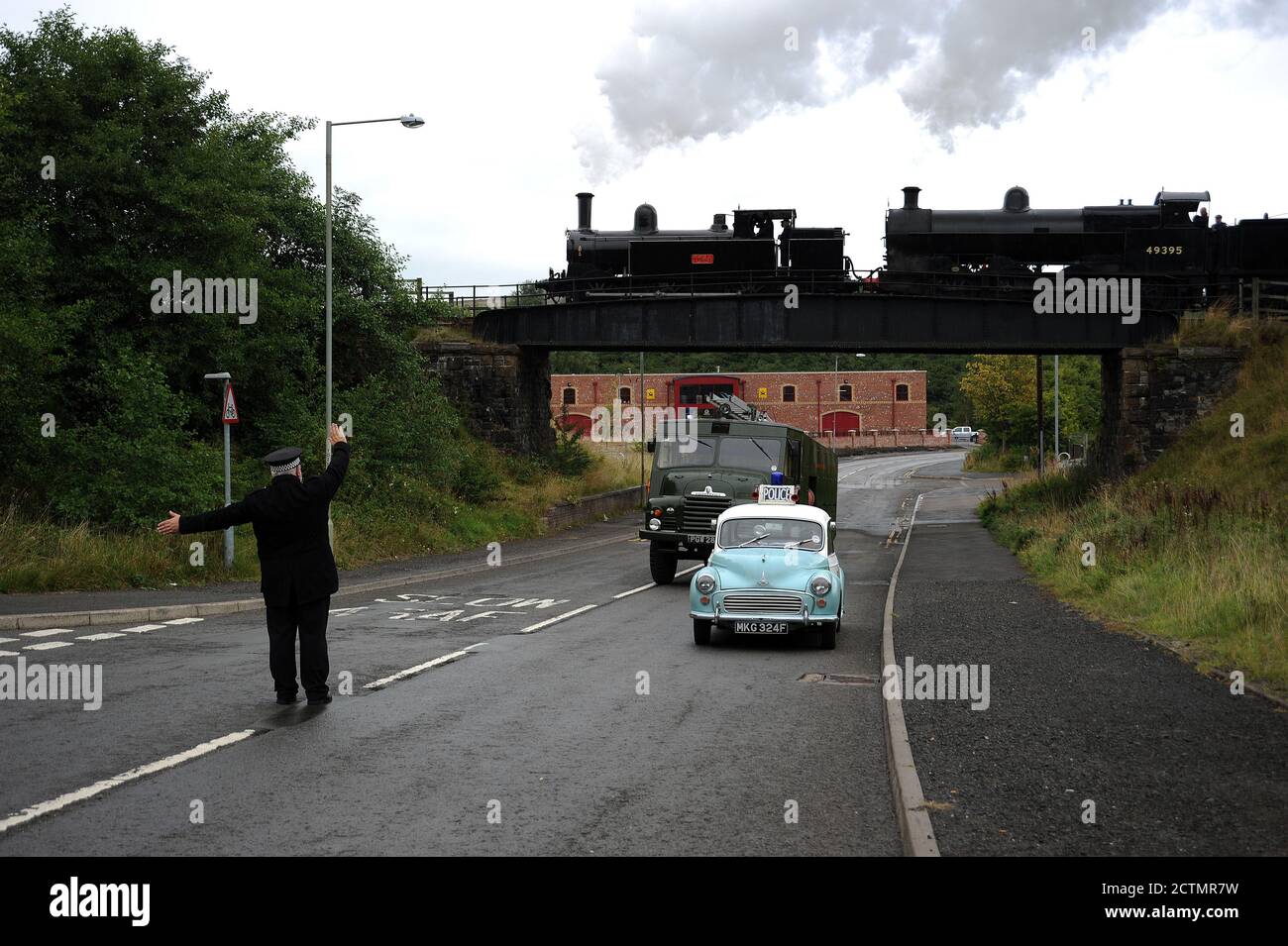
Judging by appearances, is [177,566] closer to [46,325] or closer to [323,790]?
[46,325]

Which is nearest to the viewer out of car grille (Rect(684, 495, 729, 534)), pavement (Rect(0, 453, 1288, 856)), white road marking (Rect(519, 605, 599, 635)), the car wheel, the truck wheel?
pavement (Rect(0, 453, 1288, 856))

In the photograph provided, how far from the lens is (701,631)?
14.5 m

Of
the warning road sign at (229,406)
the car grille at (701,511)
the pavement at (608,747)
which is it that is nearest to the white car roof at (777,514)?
the pavement at (608,747)

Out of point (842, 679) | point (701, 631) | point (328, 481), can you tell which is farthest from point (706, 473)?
point (328, 481)

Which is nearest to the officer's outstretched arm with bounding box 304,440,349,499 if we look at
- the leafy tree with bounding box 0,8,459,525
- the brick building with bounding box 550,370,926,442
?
the leafy tree with bounding box 0,8,459,525

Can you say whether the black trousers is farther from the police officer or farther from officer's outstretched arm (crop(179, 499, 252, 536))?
officer's outstretched arm (crop(179, 499, 252, 536))

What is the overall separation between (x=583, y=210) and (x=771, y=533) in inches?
1060

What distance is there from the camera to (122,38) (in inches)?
955

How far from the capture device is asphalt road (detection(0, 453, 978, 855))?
6.19m

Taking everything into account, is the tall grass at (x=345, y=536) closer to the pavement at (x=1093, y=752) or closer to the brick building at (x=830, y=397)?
the pavement at (x=1093, y=752)

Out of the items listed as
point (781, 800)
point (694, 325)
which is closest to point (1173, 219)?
point (694, 325)

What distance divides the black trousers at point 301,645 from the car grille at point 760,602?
5.83 metres

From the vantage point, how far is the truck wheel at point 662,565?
→ 2323 cm

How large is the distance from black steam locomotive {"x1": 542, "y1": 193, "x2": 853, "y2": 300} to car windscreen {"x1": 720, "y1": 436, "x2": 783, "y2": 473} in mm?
13187
